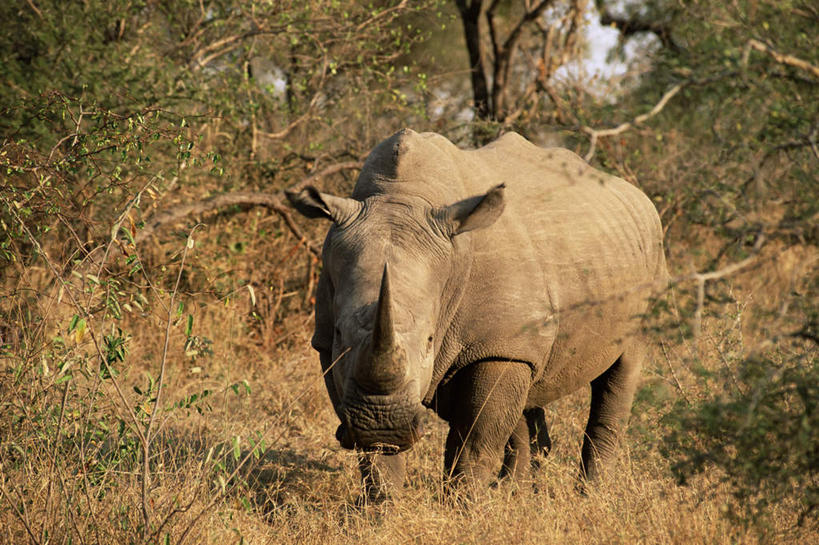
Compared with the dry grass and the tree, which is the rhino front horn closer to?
the dry grass

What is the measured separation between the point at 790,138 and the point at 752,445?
1296mm

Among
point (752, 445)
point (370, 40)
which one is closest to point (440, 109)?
point (370, 40)

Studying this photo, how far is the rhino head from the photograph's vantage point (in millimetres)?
4316

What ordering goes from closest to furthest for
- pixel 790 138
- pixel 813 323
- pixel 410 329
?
1. pixel 813 323
2. pixel 790 138
3. pixel 410 329

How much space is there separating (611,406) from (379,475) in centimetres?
209

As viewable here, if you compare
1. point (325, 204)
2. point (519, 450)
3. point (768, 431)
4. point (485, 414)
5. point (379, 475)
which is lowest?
point (519, 450)

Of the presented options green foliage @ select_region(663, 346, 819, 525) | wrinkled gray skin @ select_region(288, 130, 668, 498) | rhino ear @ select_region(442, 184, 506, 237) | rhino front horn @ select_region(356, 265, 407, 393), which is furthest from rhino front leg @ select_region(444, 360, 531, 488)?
green foliage @ select_region(663, 346, 819, 525)

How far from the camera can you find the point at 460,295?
5113 millimetres

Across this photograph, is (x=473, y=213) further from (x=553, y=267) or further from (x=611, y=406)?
(x=611, y=406)

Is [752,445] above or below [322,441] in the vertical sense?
above

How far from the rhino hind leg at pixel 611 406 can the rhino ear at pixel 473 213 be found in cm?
216

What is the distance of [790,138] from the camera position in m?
4.03

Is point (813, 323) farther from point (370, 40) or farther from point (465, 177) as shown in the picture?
point (370, 40)

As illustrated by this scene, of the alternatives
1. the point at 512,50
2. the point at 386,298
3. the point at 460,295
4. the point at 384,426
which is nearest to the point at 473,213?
the point at 460,295
